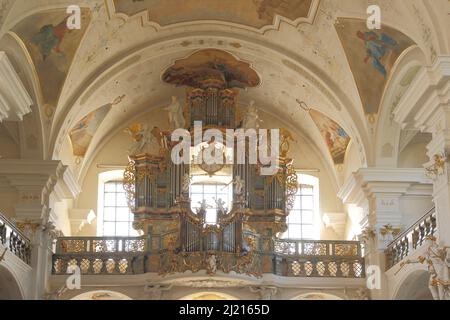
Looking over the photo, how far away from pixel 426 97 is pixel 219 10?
707cm

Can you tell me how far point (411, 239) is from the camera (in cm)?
1977

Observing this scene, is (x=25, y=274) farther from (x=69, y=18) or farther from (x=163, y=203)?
(x=69, y=18)

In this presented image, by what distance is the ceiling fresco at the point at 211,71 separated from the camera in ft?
80.2

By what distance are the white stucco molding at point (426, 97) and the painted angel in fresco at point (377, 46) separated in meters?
2.42

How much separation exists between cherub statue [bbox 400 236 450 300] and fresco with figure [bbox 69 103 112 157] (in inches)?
436

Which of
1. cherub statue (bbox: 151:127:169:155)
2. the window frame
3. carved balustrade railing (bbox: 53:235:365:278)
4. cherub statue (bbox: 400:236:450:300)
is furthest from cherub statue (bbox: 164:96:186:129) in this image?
cherub statue (bbox: 400:236:450:300)

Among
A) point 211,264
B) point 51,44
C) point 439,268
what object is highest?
point 51,44

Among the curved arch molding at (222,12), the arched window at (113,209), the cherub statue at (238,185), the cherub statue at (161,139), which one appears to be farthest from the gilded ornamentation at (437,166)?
the arched window at (113,209)

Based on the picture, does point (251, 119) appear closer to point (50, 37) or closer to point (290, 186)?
point (290, 186)

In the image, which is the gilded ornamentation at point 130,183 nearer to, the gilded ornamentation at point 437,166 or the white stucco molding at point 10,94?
the white stucco molding at point 10,94

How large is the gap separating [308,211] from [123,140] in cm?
568

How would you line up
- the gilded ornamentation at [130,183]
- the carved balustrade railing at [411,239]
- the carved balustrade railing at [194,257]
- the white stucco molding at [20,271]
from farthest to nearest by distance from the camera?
1. the gilded ornamentation at [130,183]
2. the carved balustrade railing at [194,257]
3. the white stucco molding at [20,271]
4. the carved balustrade railing at [411,239]

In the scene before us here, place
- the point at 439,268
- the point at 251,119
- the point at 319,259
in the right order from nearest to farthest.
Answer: the point at 439,268
the point at 319,259
the point at 251,119

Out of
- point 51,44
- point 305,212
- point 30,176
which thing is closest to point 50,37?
point 51,44
